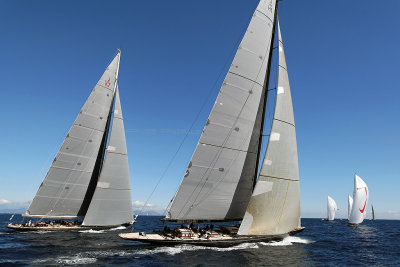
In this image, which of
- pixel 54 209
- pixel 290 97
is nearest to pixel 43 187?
pixel 54 209

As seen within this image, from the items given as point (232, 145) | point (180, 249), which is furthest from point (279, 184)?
point (180, 249)

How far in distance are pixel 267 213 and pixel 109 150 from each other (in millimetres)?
19826

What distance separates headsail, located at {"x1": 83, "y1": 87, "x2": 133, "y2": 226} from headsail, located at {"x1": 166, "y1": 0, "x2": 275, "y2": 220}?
13306mm

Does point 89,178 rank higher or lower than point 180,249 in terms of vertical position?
higher

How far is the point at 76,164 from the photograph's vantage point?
34.4 metres

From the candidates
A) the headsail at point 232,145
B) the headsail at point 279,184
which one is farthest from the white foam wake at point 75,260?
the headsail at point 279,184

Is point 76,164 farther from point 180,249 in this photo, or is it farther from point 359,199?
point 359,199

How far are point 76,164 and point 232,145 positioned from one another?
21161 mm

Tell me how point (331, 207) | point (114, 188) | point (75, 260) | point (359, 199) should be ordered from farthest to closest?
point (331, 207) → point (359, 199) → point (114, 188) → point (75, 260)

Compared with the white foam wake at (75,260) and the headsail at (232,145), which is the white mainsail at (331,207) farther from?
the white foam wake at (75,260)

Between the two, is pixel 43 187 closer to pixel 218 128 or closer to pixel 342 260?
pixel 218 128

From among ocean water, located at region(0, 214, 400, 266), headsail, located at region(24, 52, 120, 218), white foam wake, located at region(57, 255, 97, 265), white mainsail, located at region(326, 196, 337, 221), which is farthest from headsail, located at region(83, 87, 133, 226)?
white mainsail, located at region(326, 196, 337, 221)

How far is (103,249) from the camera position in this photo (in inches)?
826

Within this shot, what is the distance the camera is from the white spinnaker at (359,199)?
216ft
